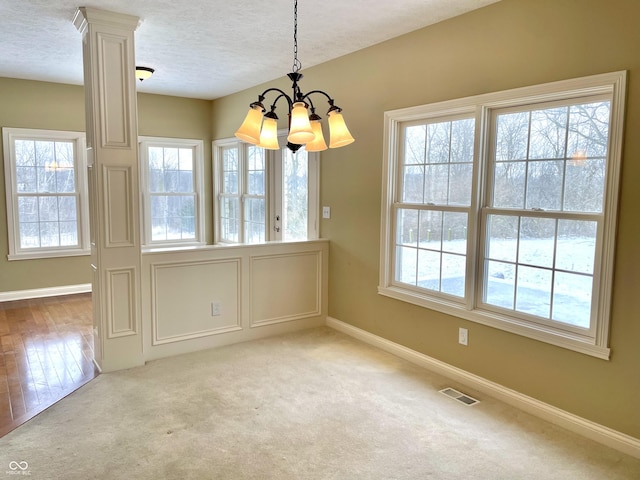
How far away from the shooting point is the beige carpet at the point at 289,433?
2.35 meters

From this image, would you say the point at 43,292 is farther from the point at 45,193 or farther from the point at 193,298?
the point at 193,298

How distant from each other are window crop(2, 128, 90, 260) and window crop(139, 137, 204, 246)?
809 mm

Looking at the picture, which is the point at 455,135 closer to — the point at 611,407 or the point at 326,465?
the point at 611,407

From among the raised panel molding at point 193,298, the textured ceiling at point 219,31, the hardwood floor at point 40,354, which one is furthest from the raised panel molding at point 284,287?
the textured ceiling at point 219,31

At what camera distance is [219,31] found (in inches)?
143

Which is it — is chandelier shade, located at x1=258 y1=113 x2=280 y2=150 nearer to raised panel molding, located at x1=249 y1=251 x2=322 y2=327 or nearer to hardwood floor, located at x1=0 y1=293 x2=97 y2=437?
raised panel molding, located at x1=249 y1=251 x2=322 y2=327

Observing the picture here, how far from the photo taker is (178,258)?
3.87 meters

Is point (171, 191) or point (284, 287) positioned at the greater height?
point (171, 191)

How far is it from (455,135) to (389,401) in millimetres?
1963

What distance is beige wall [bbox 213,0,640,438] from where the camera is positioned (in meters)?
2.47

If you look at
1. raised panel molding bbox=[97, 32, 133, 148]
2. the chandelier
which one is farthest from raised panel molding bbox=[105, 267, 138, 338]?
the chandelier

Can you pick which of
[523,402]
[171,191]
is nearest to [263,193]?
[171,191]
